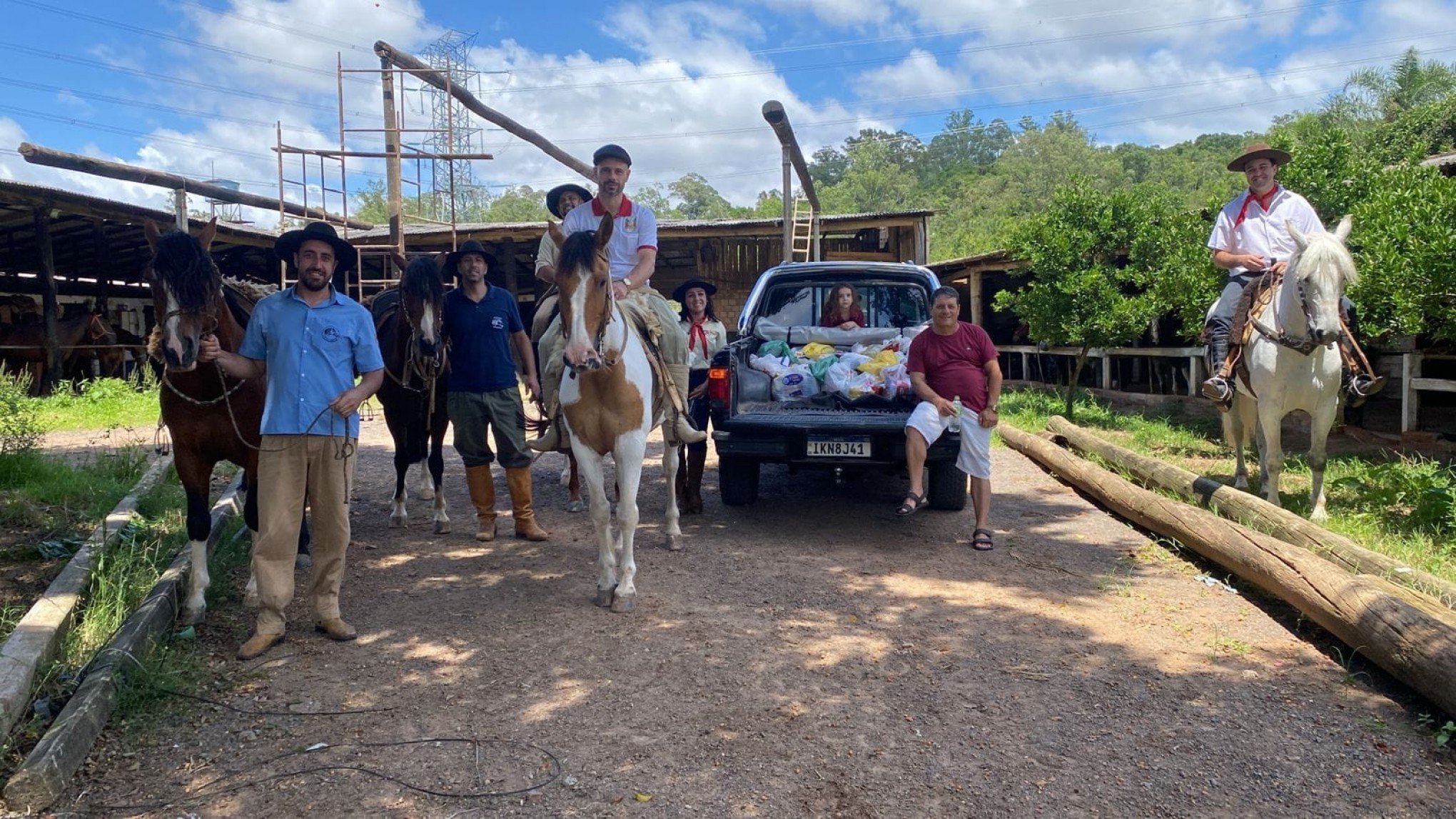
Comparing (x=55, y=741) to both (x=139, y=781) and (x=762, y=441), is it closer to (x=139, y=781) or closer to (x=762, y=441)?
(x=139, y=781)

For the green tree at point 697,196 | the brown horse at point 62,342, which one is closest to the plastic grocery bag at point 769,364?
the brown horse at point 62,342

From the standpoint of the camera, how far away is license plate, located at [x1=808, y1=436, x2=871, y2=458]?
6.23 meters

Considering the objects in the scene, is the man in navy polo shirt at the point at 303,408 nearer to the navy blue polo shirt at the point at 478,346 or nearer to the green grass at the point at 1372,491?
the navy blue polo shirt at the point at 478,346

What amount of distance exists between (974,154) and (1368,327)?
109 meters

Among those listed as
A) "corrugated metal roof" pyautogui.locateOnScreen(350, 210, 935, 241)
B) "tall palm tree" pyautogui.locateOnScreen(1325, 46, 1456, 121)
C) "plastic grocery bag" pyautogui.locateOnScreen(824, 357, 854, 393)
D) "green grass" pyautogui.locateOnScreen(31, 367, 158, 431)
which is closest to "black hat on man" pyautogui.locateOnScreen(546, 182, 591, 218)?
"plastic grocery bag" pyautogui.locateOnScreen(824, 357, 854, 393)

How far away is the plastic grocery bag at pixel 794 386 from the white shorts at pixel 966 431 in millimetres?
1046

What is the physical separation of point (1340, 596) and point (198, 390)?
18.8 ft

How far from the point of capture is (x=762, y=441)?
632 centimetres

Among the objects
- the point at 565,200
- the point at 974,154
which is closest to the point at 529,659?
the point at 565,200

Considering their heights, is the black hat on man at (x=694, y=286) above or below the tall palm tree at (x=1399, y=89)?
below

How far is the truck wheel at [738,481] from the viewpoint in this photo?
23.3 ft

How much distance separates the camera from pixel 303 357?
423 cm

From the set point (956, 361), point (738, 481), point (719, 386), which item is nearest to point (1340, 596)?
point (956, 361)

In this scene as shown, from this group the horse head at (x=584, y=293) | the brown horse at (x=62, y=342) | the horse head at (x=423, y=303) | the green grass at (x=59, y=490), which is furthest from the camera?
the brown horse at (x=62, y=342)
